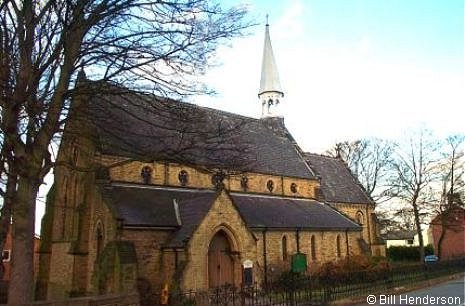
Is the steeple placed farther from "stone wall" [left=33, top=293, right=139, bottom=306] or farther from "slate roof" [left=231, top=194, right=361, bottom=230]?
"stone wall" [left=33, top=293, right=139, bottom=306]

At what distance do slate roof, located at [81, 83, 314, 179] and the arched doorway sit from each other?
4012 mm

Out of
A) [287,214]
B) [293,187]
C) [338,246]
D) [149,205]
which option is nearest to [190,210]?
[149,205]

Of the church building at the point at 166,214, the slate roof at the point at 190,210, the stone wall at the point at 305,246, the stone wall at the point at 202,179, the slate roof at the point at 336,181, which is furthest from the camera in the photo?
the slate roof at the point at 336,181

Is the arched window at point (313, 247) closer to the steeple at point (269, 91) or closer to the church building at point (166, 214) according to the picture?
the church building at point (166, 214)

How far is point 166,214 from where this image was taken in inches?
846

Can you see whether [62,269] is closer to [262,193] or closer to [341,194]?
[262,193]

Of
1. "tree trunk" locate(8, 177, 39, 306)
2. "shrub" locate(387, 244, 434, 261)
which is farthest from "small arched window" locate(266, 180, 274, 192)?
"shrub" locate(387, 244, 434, 261)

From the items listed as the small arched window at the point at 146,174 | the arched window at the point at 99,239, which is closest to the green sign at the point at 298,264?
the small arched window at the point at 146,174

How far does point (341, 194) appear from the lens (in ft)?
124

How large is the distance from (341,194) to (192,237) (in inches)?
847

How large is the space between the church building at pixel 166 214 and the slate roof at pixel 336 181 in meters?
5.51

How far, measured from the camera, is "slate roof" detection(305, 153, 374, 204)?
37.1m

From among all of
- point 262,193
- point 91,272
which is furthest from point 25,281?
point 262,193

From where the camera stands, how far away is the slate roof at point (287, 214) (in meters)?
25.9
